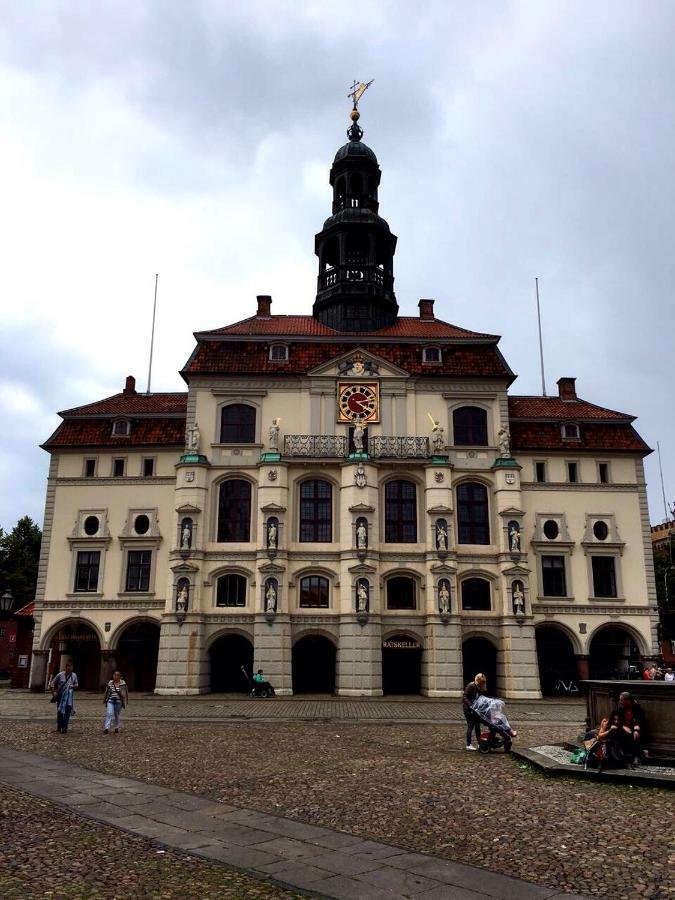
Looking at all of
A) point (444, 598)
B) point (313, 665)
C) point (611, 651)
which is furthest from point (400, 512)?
point (611, 651)

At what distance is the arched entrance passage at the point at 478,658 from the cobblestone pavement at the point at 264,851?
2981 centimetres

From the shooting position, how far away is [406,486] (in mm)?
40906

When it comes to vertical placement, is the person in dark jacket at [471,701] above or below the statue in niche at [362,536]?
below

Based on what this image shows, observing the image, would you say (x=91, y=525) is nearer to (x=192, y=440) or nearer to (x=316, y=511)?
(x=192, y=440)

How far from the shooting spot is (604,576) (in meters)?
41.0

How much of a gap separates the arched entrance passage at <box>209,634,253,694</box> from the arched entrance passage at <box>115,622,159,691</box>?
136 inches

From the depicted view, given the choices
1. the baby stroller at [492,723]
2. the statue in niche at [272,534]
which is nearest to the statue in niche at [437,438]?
the statue in niche at [272,534]

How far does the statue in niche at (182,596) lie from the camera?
125 feet

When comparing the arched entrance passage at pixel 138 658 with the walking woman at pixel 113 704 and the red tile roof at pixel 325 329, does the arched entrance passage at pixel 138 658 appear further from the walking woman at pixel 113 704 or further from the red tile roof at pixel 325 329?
the walking woman at pixel 113 704

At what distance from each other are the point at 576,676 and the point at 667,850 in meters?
33.0

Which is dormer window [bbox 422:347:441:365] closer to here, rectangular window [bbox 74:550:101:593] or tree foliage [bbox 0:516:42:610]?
rectangular window [bbox 74:550:101:593]

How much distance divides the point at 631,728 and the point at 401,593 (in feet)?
83.2

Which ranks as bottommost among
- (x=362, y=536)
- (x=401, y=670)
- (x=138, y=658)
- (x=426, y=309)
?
(x=401, y=670)

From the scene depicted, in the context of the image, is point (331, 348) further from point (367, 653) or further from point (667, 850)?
point (667, 850)
